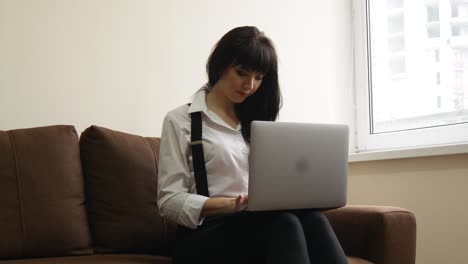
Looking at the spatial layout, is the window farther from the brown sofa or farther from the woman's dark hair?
the woman's dark hair

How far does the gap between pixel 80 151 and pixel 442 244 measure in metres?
1.42

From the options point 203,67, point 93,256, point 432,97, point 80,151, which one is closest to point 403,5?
point 432,97

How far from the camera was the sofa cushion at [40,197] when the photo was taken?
154 centimetres

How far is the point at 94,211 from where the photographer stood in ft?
5.58

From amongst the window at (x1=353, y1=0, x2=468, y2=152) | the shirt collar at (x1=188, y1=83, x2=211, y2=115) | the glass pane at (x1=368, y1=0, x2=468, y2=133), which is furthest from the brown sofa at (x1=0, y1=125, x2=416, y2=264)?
the glass pane at (x1=368, y1=0, x2=468, y2=133)

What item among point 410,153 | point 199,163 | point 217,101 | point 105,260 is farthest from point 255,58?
point 410,153

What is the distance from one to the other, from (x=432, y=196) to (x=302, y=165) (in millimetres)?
1137

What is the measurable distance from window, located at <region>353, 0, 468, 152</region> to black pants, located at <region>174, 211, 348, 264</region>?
1.09 metres

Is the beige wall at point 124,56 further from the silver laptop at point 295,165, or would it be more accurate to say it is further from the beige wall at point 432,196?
the silver laptop at point 295,165

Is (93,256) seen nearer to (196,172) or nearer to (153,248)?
(153,248)

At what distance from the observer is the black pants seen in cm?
131

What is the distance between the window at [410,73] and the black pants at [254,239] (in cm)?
109

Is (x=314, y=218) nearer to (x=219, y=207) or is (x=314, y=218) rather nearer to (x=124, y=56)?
(x=219, y=207)

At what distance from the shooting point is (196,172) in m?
1.54
